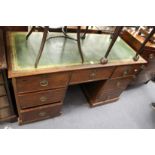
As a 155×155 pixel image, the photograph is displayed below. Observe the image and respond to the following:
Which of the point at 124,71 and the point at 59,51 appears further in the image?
the point at 124,71

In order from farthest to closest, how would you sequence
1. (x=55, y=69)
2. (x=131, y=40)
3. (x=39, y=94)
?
(x=131, y=40), (x=39, y=94), (x=55, y=69)

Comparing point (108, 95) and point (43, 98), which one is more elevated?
point (43, 98)

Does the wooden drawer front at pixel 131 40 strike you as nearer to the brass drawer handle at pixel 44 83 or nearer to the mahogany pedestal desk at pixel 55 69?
the mahogany pedestal desk at pixel 55 69

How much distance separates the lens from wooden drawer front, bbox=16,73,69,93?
41.6 inches

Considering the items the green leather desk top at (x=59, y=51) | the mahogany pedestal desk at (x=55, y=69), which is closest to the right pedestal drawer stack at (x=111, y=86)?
the mahogany pedestal desk at (x=55, y=69)

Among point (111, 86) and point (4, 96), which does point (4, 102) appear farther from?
point (111, 86)

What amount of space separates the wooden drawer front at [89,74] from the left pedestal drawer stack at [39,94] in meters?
0.07

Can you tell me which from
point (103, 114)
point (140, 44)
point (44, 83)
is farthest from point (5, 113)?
point (140, 44)

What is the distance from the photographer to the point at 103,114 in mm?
1774

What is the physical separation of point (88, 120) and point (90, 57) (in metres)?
0.73

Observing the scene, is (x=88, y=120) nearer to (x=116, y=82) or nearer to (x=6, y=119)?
(x=116, y=82)

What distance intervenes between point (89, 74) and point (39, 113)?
571 mm

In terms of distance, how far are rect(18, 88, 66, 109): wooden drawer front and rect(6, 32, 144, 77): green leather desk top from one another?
0.25 m
